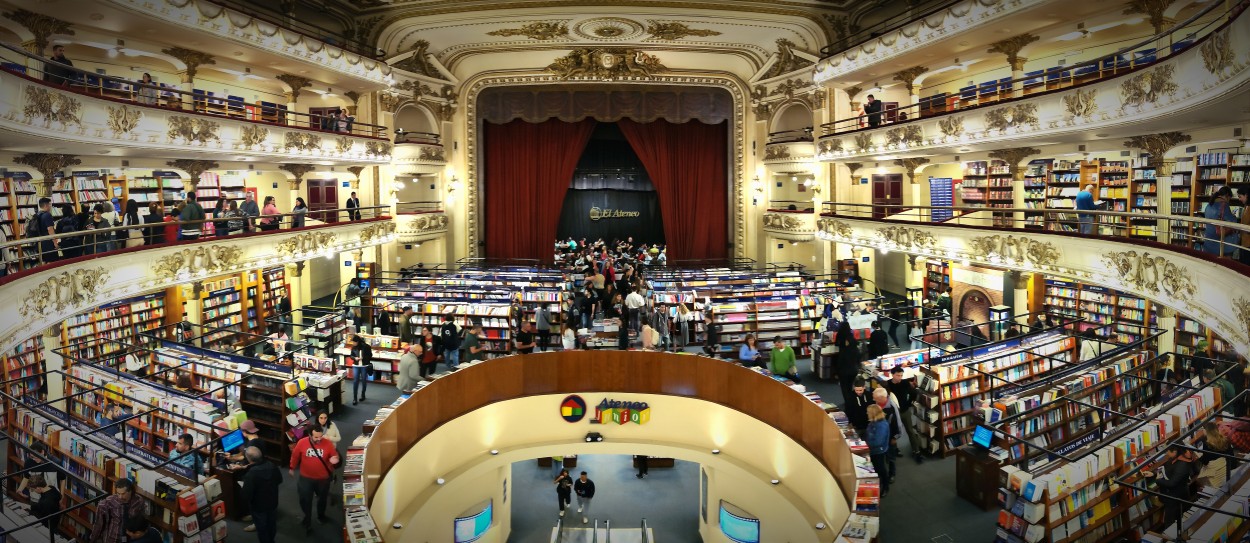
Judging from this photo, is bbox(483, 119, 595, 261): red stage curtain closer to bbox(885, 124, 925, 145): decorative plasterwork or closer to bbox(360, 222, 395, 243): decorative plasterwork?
bbox(360, 222, 395, 243): decorative plasterwork

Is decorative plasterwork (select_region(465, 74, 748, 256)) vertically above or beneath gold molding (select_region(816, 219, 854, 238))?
above

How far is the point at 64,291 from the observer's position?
302 inches

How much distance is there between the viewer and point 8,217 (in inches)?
417

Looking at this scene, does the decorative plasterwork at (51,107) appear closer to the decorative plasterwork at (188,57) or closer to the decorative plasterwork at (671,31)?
the decorative plasterwork at (188,57)

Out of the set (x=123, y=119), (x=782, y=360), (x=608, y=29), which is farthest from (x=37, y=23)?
(x=782, y=360)

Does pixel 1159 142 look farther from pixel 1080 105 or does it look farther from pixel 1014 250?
pixel 1014 250


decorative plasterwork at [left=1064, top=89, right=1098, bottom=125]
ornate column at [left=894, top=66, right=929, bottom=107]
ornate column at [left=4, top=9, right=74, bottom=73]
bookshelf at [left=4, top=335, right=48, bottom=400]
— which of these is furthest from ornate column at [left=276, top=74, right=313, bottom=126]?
decorative plasterwork at [left=1064, top=89, right=1098, bottom=125]

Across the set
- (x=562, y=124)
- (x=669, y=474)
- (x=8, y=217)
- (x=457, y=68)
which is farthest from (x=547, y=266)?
(x=8, y=217)

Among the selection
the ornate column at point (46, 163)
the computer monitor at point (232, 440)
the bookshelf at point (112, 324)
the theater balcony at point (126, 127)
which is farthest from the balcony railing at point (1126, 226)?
the bookshelf at point (112, 324)

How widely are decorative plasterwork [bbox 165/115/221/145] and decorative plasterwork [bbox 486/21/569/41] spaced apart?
8.00 metres

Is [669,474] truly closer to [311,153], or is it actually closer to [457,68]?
[311,153]

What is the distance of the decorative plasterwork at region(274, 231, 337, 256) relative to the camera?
13.0 metres

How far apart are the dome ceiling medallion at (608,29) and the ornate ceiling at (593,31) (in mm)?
26

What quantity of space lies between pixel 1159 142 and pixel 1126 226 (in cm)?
321
